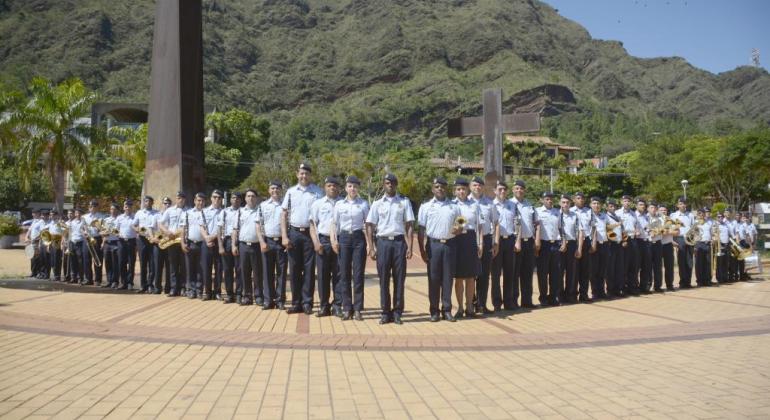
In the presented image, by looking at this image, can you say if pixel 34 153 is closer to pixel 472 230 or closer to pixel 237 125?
pixel 472 230

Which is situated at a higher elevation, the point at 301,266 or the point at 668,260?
the point at 301,266

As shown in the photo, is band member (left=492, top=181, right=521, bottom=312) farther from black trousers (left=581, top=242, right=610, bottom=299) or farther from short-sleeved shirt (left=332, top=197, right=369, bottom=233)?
short-sleeved shirt (left=332, top=197, right=369, bottom=233)

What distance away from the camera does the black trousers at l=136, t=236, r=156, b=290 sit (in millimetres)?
11250

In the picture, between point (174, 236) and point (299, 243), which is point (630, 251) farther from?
point (174, 236)

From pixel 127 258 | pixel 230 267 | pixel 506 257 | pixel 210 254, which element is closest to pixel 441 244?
pixel 506 257

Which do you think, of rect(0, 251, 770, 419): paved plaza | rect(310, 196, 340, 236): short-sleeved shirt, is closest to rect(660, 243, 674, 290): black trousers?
rect(0, 251, 770, 419): paved plaza

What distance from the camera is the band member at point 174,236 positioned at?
34.9ft

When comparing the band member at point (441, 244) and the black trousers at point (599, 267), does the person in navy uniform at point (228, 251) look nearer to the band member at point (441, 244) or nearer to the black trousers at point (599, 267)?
the band member at point (441, 244)

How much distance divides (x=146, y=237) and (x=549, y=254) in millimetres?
7495

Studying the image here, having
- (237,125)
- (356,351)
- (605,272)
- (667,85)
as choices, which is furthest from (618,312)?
(667,85)

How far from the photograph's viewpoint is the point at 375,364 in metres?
5.64

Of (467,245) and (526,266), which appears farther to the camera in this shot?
(526,266)

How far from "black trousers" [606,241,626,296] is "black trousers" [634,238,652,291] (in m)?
0.70

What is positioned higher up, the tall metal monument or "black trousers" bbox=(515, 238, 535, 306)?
the tall metal monument
